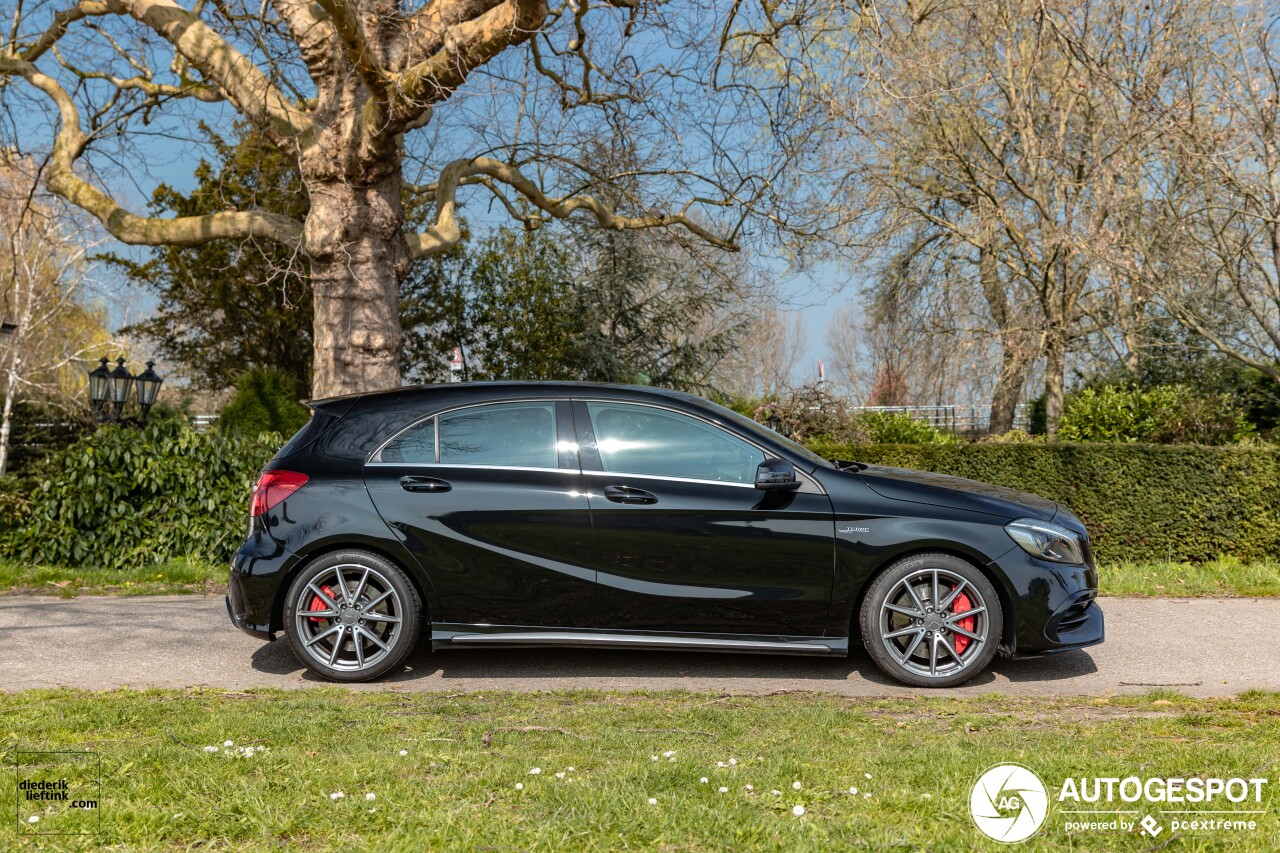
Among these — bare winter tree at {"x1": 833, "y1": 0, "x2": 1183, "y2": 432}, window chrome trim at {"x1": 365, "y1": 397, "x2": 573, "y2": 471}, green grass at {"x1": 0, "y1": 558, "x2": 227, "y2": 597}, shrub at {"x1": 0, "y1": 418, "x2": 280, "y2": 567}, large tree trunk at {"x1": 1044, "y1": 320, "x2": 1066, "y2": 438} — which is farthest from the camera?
large tree trunk at {"x1": 1044, "y1": 320, "x2": 1066, "y2": 438}

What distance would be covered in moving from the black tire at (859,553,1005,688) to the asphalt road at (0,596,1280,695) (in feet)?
0.49

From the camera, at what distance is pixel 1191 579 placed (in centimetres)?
961

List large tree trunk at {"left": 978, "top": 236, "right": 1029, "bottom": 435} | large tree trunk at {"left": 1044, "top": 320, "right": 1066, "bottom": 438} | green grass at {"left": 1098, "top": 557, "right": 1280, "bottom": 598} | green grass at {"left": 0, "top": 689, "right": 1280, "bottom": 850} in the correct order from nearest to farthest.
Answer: green grass at {"left": 0, "top": 689, "right": 1280, "bottom": 850}
green grass at {"left": 1098, "top": 557, "right": 1280, "bottom": 598}
large tree trunk at {"left": 978, "top": 236, "right": 1029, "bottom": 435}
large tree trunk at {"left": 1044, "top": 320, "right": 1066, "bottom": 438}

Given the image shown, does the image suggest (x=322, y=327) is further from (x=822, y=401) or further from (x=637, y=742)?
(x=637, y=742)

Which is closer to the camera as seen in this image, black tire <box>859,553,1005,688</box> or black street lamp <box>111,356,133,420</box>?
black tire <box>859,553,1005,688</box>

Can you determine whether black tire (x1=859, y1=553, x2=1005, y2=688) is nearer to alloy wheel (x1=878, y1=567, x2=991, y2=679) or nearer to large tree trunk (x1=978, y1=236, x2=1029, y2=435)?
alloy wheel (x1=878, y1=567, x2=991, y2=679)

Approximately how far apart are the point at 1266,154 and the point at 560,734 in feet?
38.5

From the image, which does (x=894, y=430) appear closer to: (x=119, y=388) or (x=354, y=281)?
(x=354, y=281)

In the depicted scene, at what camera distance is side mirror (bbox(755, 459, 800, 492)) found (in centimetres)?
604

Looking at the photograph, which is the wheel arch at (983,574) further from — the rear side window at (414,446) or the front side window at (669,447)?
the rear side window at (414,446)

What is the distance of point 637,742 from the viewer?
4559 mm

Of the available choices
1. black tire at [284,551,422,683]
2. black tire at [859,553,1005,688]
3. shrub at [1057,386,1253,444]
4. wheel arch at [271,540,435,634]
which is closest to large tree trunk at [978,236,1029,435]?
shrub at [1057,386,1253,444]

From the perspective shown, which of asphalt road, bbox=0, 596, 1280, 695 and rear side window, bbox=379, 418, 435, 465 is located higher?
rear side window, bbox=379, 418, 435, 465

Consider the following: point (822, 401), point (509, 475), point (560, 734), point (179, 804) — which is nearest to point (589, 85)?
point (822, 401)
